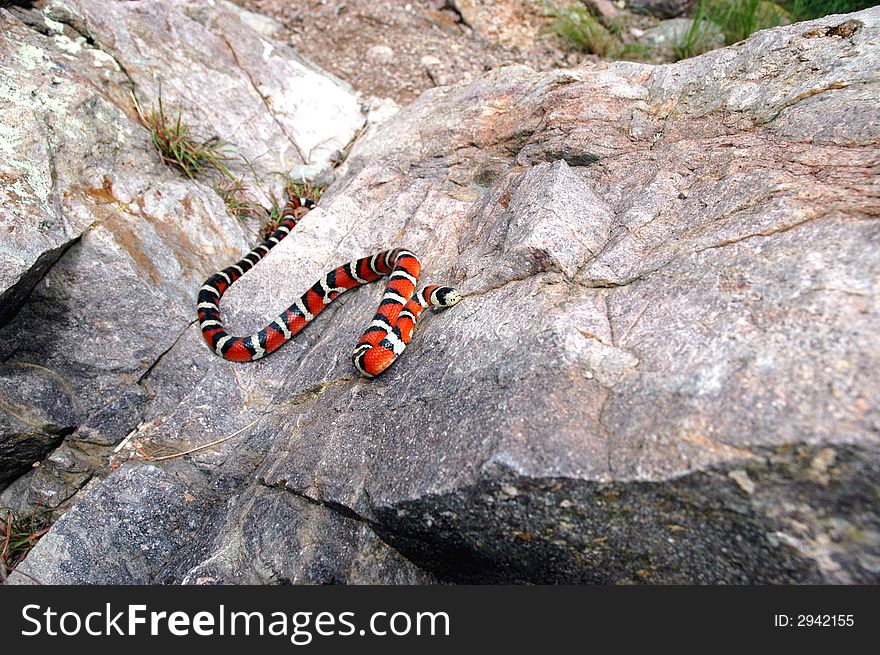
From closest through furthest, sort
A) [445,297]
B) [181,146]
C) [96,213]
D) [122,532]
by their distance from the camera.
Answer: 1. [122,532]
2. [445,297]
3. [96,213]
4. [181,146]

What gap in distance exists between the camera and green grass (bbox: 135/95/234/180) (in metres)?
6.59

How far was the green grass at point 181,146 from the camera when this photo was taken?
6.59m

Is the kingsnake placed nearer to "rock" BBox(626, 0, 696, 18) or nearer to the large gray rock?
the large gray rock

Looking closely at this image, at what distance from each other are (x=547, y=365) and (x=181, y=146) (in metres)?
5.21

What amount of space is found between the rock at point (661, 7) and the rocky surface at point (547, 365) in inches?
225

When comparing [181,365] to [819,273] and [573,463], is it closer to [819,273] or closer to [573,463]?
[573,463]

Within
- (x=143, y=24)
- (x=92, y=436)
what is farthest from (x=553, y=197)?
(x=143, y=24)

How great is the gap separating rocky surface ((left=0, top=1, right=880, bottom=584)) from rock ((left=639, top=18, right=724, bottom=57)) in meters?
Result: 4.24

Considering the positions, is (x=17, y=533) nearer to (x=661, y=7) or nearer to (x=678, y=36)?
(x=678, y=36)

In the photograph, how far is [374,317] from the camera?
5.22 metres

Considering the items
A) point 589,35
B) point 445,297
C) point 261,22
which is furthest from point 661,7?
point 445,297

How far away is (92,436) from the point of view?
5090 mm

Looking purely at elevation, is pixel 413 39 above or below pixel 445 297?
above

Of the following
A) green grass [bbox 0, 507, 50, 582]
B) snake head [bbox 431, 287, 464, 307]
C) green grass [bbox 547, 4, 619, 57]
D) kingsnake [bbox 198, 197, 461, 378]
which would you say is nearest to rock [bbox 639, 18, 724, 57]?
green grass [bbox 547, 4, 619, 57]
